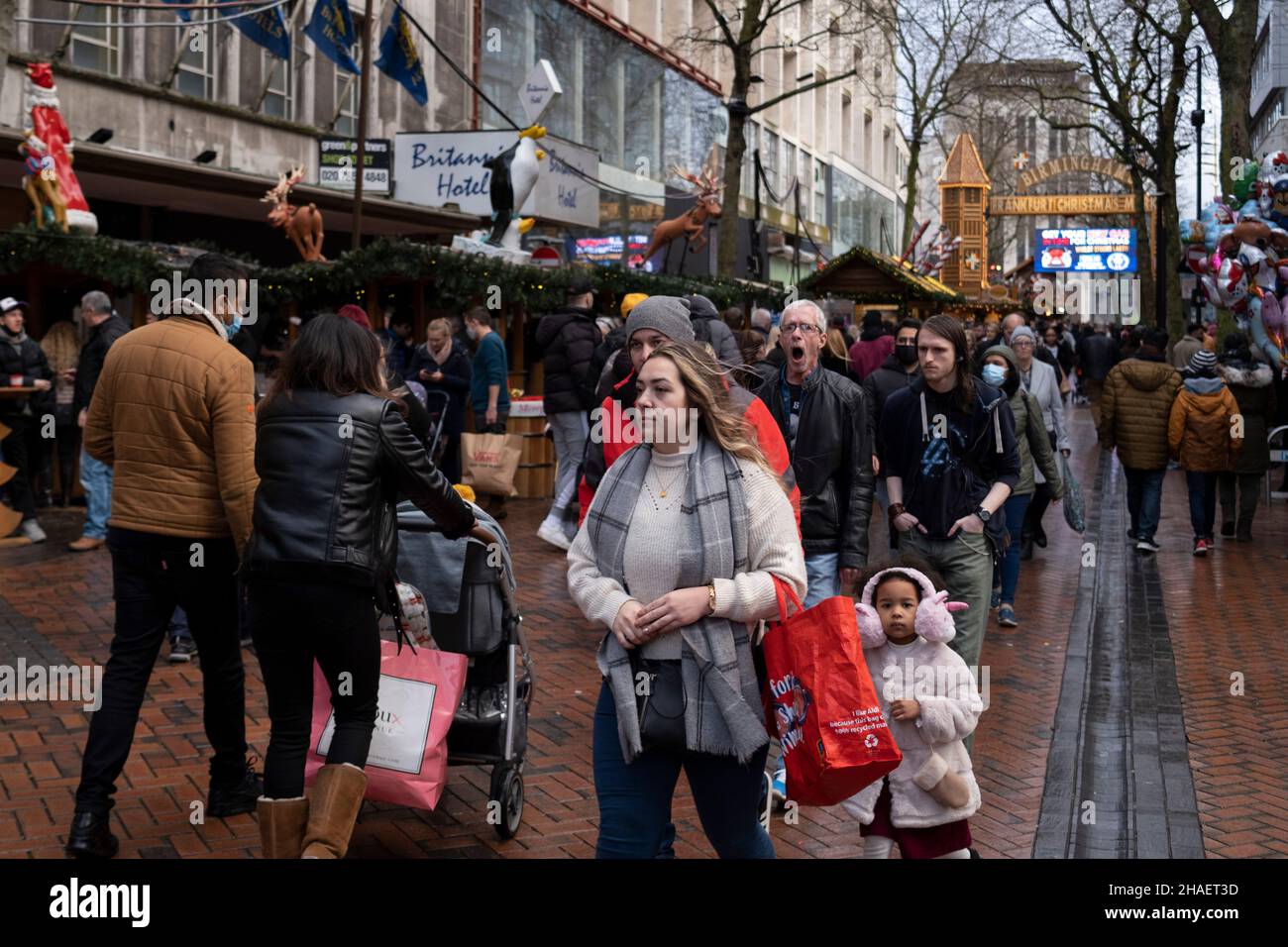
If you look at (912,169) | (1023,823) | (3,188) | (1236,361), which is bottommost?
(1023,823)

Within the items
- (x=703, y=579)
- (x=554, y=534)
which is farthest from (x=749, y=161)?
(x=703, y=579)

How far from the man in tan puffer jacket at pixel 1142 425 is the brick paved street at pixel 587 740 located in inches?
69.6

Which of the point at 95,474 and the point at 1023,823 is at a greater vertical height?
the point at 95,474

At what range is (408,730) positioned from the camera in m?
5.09

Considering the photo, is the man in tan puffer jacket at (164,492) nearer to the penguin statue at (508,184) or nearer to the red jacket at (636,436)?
the red jacket at (636,436)

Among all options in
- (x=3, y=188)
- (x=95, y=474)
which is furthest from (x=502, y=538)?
(x=3, y=188)

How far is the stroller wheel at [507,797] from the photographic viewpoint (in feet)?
17.6

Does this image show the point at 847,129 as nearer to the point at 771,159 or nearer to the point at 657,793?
the point at 771,159

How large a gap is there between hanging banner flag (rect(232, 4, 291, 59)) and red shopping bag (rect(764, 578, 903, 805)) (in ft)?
52.8

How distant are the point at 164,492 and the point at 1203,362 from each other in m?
10.7
